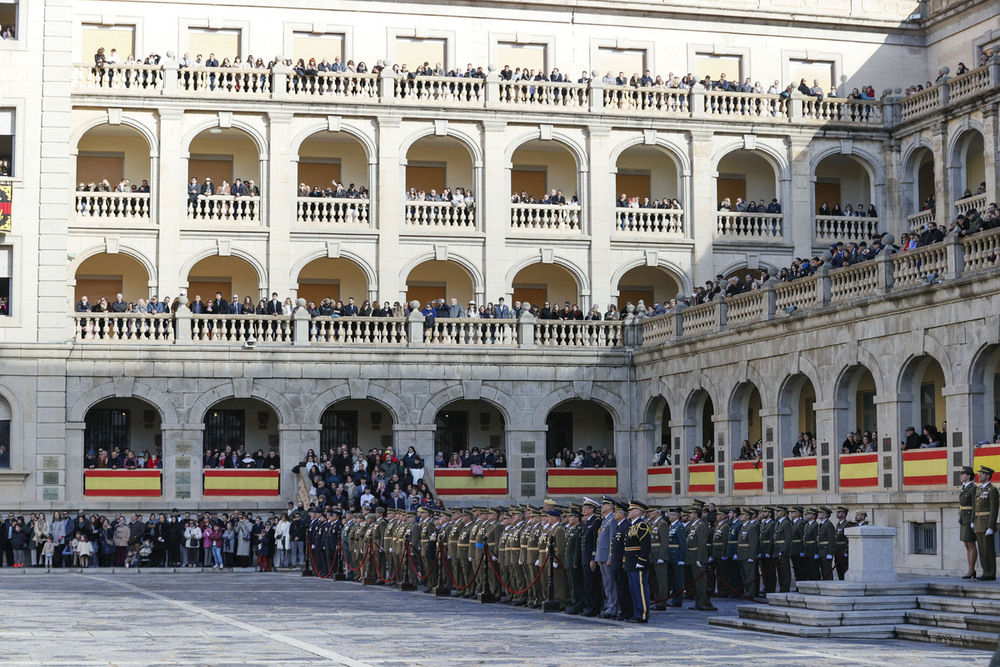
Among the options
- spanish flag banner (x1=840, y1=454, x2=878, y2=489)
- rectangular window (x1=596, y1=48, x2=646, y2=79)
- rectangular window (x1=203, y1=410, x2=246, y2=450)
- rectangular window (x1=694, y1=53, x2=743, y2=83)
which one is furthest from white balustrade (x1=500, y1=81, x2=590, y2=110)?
spanish flag banner (x1=840, y1=454, x2=878, y2=489)

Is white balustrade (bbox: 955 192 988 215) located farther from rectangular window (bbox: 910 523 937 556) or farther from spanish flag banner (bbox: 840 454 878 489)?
rectangular window (bbox: 910 523 937 556)

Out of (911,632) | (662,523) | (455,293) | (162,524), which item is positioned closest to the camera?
(911,632)

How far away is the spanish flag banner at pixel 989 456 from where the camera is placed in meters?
28.7

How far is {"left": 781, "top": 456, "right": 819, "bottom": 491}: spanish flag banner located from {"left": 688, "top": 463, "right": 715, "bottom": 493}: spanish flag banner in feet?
11.5

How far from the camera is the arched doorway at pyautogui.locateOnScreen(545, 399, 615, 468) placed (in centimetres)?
4784

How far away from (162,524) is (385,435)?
801 centimetres

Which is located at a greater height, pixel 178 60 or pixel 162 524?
pixel 178 60

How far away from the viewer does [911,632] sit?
20.5 metres

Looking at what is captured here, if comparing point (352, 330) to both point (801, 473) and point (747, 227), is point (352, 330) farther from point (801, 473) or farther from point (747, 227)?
point (801, 473)

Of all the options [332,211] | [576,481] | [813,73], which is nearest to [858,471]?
[576,481]

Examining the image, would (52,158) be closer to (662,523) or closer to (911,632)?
(662,523)

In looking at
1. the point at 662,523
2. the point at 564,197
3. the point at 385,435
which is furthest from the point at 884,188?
the point at 662,523

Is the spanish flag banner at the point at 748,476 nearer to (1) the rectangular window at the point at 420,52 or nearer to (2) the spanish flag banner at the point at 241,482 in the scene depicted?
(2) the spanish flag banner at the point at 241,482

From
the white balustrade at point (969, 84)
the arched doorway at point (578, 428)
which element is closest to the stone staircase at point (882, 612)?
the white balustrade at point (969, 84)
